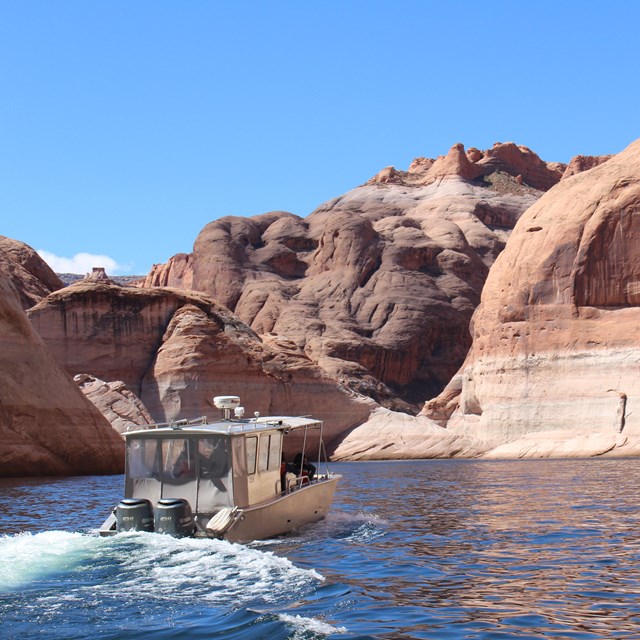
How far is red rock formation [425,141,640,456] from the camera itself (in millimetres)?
54000

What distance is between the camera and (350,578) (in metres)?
14.0

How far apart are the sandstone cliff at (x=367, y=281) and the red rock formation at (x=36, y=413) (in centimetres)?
3878

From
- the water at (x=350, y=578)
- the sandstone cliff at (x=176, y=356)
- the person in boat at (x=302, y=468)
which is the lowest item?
the water at (x=350, y=578)

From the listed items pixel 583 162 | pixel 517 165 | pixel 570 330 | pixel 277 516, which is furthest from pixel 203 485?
pixel 583 162

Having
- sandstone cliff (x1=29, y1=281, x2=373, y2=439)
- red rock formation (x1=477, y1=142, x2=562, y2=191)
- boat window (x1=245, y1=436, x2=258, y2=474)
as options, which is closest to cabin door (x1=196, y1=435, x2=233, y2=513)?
boat window (x1=245, y1=436, x2=258, y2=474)

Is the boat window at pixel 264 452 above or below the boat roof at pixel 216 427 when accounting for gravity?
below

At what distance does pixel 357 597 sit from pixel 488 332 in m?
52.7

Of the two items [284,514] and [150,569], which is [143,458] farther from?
[150,569]

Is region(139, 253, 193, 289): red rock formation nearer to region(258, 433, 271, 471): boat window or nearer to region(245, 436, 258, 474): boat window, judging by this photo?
region(258, 433, 271, 471): boat window

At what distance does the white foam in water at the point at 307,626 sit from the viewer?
10.2 m

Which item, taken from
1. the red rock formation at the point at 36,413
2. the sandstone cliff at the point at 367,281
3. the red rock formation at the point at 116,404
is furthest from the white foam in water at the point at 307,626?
the sandstone cliff at the point at 367,281

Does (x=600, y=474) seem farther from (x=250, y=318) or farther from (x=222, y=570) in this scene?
(x=250, y=318)

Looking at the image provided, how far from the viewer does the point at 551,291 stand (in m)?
59.6

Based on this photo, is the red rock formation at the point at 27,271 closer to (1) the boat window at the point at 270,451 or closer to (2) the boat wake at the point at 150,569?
(1) the boat window at the point at 270,451
